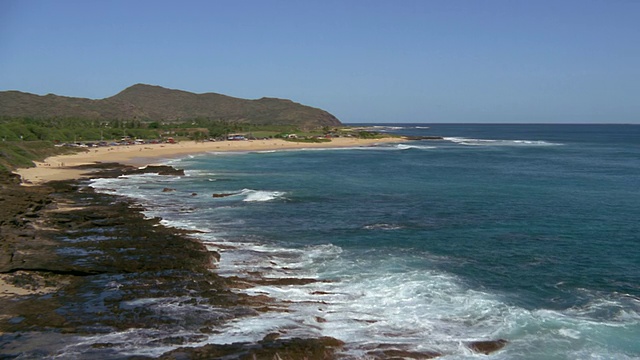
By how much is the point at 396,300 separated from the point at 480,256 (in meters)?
7.38

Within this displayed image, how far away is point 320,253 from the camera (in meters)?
24.0

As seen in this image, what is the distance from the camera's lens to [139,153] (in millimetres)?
81750

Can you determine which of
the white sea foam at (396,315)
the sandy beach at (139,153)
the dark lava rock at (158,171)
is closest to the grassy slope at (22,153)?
the sandy beach at (139,153)

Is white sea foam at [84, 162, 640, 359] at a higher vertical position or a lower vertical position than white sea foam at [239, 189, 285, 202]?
lower

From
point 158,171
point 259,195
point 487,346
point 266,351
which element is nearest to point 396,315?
point 487,346

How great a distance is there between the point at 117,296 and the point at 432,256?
13.4 m

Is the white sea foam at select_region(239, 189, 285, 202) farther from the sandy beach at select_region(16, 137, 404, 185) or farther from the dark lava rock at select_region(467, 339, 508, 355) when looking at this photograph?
the dark lava rock at select_region(467, 339, 508, 355)

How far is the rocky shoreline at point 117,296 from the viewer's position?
44.1 ft

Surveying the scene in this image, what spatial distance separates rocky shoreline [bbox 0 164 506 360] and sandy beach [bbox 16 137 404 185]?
21.3 m

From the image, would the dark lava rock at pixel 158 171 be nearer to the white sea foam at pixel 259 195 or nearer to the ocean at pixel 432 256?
the ocean at pixel 432 256

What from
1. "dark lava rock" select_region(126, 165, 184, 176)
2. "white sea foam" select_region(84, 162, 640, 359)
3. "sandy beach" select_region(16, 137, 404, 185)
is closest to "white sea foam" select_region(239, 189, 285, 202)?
"dark lava rock" select_region(126, 165, 184, 176)

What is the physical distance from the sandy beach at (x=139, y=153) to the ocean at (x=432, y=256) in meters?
6.61

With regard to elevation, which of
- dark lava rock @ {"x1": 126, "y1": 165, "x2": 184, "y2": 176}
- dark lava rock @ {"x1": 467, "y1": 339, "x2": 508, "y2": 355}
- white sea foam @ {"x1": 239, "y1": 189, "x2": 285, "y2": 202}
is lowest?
dark lava rock @ {"x1": 467, "y1": 339, "x2": 508, "y2": 355}

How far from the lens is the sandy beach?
51.1 metres
